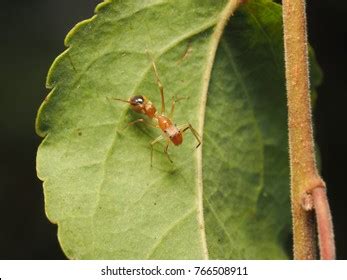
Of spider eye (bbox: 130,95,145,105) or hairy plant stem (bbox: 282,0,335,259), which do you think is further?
spider eye (bbox: 130,95,145,105)

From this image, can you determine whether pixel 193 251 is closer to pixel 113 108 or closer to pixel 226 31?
pixel 113 108

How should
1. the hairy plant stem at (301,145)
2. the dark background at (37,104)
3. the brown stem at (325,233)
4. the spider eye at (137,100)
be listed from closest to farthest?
the brown stem at (325,233) → the hairy plant stem at (301,145) → the spider eye at (137,100) → the dark background at (37,104)

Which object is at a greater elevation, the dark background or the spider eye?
the spider eye

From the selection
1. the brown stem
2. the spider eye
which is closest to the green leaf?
the spider eye

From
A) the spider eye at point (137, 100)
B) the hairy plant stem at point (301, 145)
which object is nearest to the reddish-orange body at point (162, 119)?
the spider eye at point (137, 100)

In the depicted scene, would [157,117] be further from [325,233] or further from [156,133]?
[325,233]

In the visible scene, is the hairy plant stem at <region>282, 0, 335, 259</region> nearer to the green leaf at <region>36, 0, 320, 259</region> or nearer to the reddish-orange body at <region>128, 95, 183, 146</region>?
the green leaf at <region>36, 0, 320, 259</region>

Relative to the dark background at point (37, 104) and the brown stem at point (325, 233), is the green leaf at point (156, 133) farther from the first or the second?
the dark background at point (37, 104)
